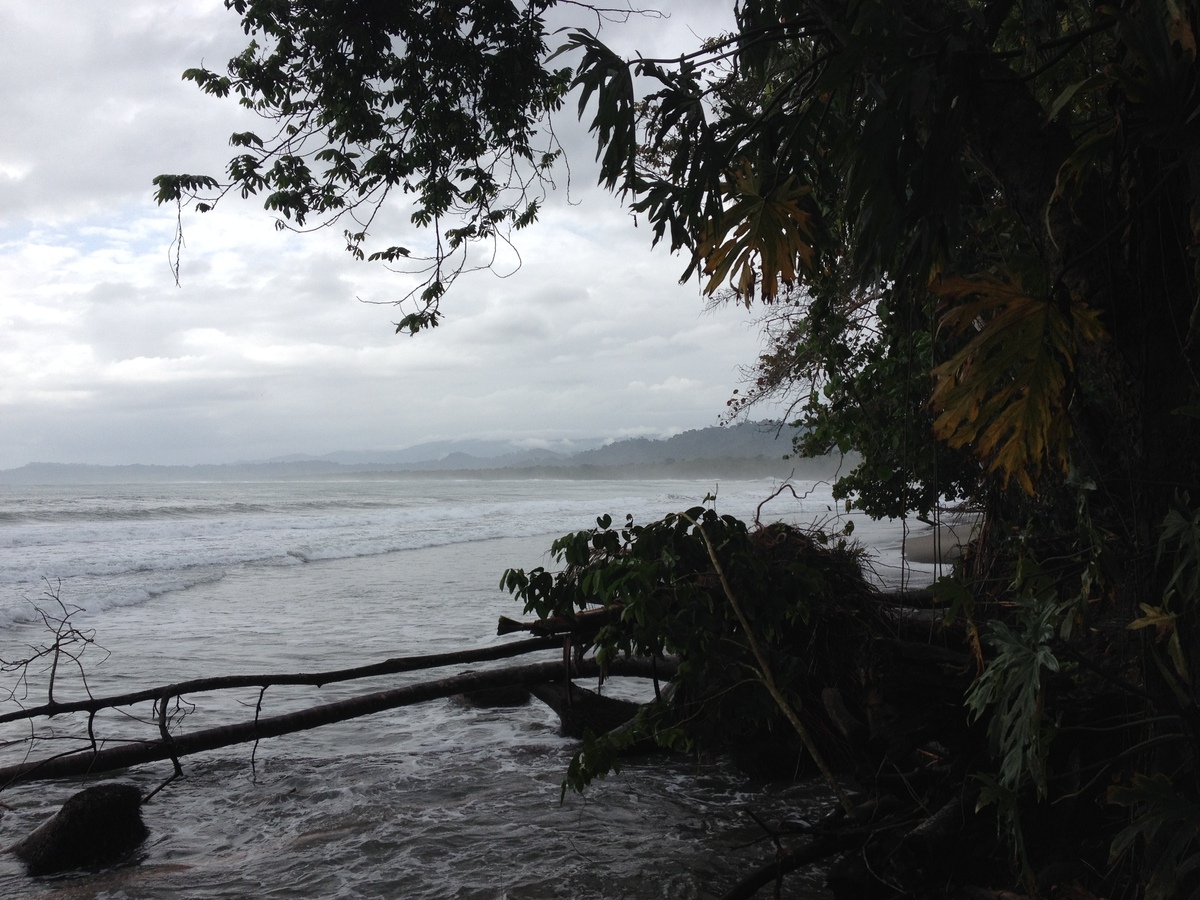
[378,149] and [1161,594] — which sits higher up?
[378,149]

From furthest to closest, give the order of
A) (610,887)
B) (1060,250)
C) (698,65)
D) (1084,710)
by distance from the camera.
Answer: (610,887) < (1084,710) < (698,65) < (1060,250)

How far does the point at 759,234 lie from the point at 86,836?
4.33 metres

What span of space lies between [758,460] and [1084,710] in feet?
293

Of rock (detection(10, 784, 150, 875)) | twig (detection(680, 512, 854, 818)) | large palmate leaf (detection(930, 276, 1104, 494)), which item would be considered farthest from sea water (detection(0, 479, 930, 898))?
large palmate leaf (detection(930, 276, 1104, 494))

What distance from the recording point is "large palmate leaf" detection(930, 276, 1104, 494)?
1.91 m

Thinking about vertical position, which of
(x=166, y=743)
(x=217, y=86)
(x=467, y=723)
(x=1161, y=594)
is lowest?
(x=467, y=723)

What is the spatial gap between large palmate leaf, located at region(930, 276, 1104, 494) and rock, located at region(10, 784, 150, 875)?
14.7 ft

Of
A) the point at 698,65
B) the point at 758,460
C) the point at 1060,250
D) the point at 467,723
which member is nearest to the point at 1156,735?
the point at 1060,250

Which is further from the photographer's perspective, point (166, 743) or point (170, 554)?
point (170, 554)

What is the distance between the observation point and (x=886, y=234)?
1.91 metres

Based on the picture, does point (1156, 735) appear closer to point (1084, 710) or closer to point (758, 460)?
point (1084, 710)

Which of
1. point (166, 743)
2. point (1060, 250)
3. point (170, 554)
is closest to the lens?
point (1060, 250)

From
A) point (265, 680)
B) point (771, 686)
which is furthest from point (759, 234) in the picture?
point (265, 680)

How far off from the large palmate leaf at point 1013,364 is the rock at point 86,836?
4.49 meters
